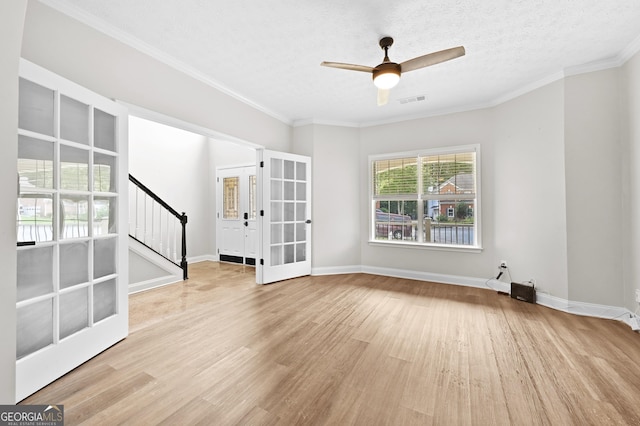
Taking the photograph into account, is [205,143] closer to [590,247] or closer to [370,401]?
[370,401]

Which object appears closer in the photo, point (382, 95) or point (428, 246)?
point (382, 95)

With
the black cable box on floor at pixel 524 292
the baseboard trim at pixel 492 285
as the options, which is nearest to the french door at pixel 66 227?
the baseboard trim at pixel 492 285

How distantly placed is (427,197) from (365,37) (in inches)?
108

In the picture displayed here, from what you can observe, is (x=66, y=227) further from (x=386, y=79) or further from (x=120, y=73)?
(x=386, y=79)

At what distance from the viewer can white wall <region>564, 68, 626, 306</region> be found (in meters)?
2.83

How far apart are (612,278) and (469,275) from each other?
4.98 ft

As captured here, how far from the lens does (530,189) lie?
11.1 feet

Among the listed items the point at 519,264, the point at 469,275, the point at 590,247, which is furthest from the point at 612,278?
the point at 469,275

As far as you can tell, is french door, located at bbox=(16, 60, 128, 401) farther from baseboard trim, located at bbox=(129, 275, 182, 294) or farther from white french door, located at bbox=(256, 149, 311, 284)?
white french door, located at bbox=(256, 149, 311, 284)

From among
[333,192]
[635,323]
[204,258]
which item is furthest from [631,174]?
[204,258]

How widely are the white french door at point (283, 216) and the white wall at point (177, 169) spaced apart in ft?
8.82

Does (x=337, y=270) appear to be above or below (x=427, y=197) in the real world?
below

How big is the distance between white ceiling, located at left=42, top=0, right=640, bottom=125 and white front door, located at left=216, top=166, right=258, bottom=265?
103 inches

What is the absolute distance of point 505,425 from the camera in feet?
4.61
